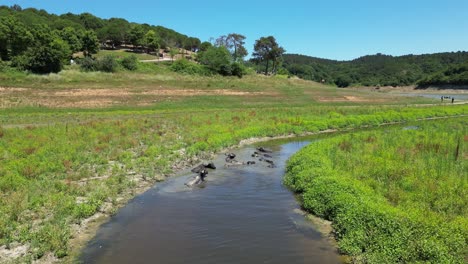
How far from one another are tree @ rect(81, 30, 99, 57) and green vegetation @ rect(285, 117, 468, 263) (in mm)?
94604

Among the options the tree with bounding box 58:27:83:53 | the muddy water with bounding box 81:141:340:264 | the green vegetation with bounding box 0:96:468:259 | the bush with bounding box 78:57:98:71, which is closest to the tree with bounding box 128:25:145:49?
the tree with bounding box 58:27:83:53

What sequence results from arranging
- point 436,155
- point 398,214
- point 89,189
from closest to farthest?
point 398,214 < point 89,189 < point 436,155

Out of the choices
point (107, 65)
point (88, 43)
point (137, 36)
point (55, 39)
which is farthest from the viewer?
point (137, 36)

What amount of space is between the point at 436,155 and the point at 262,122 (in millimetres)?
21165

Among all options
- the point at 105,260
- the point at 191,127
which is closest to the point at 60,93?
the point at 191,127

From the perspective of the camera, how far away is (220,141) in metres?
30.8

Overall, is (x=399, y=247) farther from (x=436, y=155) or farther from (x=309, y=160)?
(x=436, y=155)

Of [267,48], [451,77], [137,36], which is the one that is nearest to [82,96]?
[137,36]

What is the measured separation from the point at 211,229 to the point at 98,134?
18.8 m

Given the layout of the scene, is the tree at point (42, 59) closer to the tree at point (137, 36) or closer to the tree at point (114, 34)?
the tree at point (137, 36)

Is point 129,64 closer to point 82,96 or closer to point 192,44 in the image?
point 82,96

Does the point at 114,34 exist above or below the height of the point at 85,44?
above

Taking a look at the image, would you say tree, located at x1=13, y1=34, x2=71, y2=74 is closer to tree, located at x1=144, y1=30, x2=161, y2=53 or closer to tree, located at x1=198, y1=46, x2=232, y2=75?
tree, located at x1=198, y1=46, x2=232, y2=75

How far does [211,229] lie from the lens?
44.5ft
